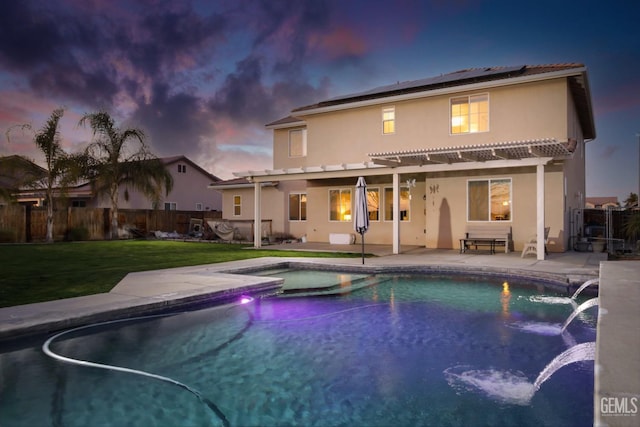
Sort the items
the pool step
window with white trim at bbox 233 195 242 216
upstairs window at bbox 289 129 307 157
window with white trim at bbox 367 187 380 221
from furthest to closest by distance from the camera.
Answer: window with white trim at bbox 233 195 242 216 < upstairs window at bbox 289 129 307 157 < window with white trim at bbox 367 187 380 221 < the pool step

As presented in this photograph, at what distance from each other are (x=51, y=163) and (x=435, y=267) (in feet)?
63.1

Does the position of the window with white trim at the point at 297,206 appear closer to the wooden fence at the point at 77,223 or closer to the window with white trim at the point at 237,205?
the window with white trim at the point at 237,205

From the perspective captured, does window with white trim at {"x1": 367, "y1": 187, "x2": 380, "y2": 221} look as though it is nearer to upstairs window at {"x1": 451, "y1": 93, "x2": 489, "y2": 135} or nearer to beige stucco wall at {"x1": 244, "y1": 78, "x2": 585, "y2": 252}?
beige stucco wall at {"x1": 244, "y1": 78, "x2": 585, "y2": 252}

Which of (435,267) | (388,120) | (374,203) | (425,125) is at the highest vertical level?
(388,120)

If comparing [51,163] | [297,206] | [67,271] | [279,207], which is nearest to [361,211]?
[67,271]

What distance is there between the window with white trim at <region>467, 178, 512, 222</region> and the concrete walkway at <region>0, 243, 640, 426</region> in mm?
1686

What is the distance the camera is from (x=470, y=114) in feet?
51.3

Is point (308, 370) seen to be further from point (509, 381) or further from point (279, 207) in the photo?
point (279, 207)

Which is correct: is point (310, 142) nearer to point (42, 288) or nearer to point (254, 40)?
point (254, 40)

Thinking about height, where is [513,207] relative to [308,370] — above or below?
above

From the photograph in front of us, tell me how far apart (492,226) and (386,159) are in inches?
186

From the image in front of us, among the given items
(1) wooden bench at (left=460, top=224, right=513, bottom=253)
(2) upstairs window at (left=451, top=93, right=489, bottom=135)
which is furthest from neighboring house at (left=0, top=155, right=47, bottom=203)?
(1) wooden bench at (left=460, top=224, right=513, bottom=253)

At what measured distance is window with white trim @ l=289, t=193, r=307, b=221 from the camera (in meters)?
21.4

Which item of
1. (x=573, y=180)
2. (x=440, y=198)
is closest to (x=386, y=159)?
(x=440, y=198)
